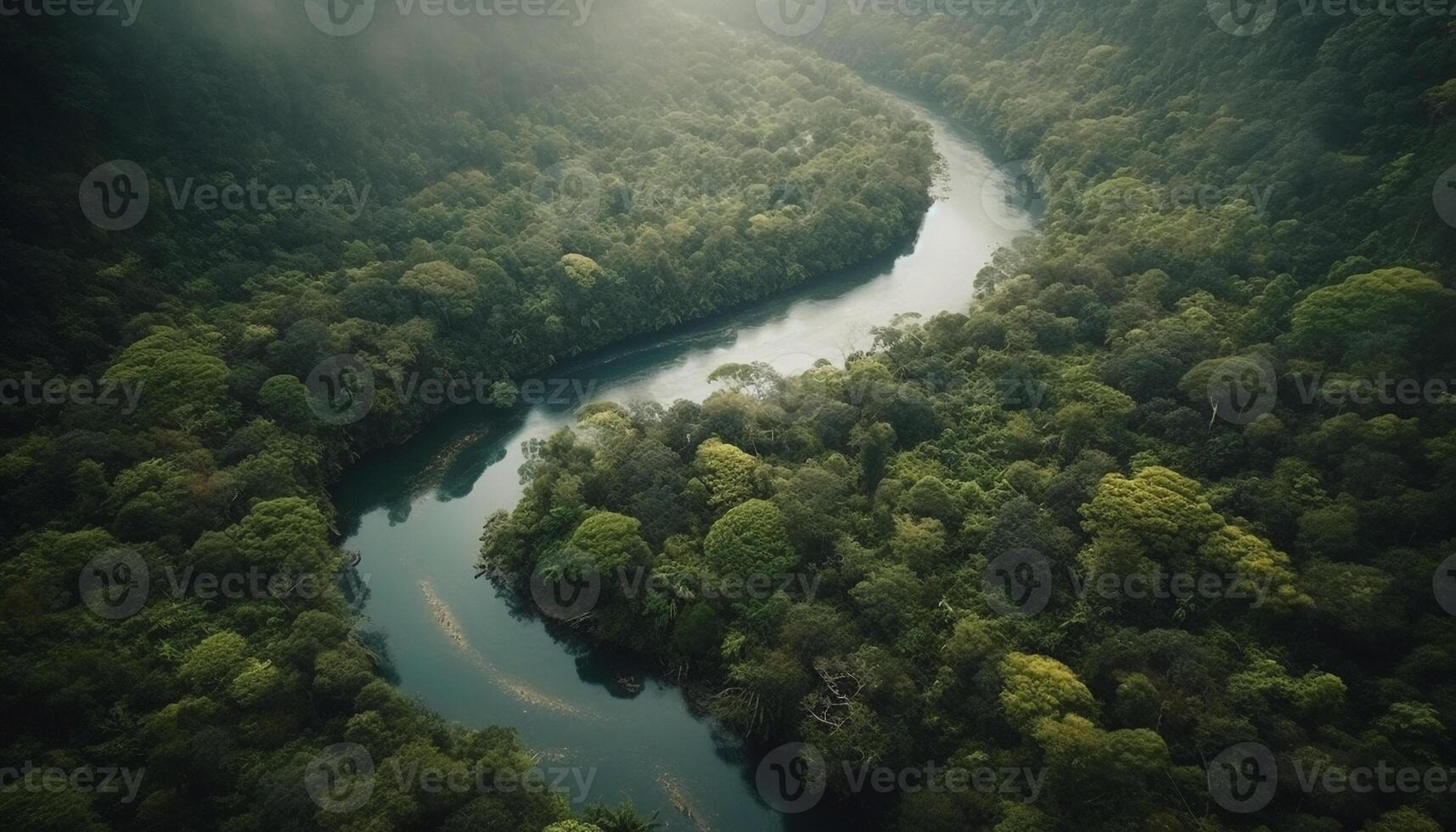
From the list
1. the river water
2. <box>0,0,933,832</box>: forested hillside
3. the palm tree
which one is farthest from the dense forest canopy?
the river water

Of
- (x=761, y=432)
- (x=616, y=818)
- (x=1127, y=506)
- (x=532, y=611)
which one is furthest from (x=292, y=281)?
(x=1127, y=506)

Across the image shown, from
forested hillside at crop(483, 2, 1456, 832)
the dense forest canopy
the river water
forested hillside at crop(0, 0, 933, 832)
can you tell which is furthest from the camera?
the river water

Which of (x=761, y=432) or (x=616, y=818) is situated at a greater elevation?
(x=761, y=432)

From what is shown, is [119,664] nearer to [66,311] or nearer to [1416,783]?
[66,311]

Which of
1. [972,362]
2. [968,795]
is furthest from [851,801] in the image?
[972,362]

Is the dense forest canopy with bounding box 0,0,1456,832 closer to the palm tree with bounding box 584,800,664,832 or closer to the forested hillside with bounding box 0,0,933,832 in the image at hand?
the palm tree with bounding box 584,800,664,832

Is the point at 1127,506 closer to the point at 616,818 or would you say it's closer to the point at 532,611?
the point at 616,818
